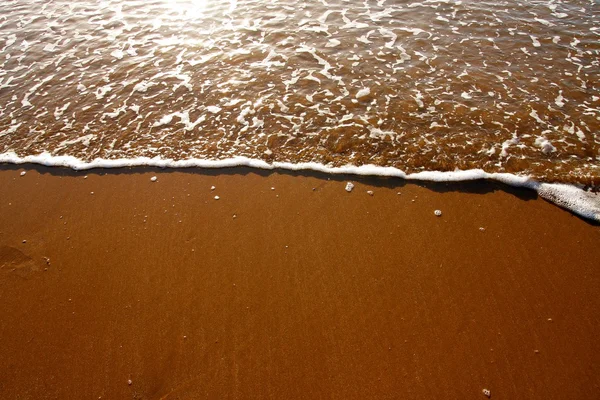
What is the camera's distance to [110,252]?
4.27 meters

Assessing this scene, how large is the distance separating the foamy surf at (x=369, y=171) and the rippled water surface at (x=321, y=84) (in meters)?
0.14

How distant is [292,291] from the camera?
382cm

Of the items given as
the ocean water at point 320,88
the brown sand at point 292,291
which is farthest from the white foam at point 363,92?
the brown sand at point 292,291

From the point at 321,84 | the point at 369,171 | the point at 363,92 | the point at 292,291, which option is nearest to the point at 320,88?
the point at 321,84

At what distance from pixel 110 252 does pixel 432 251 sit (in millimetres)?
3637

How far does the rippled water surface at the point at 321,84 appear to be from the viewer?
5.35 metres

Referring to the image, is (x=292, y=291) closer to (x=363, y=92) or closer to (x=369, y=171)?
(x=369, y=171)

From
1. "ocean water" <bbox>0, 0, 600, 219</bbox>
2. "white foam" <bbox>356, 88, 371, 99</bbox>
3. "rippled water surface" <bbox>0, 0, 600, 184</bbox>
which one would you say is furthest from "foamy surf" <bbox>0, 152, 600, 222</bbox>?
"white foam" <bbox>356, 88, 371, 99</bbox>

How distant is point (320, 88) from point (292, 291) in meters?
3.89

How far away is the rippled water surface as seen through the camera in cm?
535

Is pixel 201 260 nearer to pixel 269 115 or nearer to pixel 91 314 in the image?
pixel 91 314

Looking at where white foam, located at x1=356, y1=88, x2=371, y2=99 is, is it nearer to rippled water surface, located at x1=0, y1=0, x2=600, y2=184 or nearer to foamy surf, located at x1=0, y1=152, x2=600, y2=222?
rippled water surface, located at x1=0, y1=0, x2=600, y2=184

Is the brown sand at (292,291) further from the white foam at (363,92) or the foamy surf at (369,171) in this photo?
the white foam at (363,92)

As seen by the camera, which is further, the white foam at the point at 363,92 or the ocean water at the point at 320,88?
the white foam at the point at 363,92
